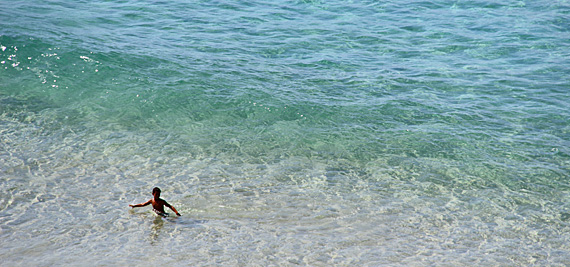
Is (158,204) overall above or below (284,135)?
above

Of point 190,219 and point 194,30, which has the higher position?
point 194,30

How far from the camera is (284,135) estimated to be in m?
12.1

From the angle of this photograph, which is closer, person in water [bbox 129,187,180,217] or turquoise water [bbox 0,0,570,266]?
turquoise water [bbox 0,0,570,266]

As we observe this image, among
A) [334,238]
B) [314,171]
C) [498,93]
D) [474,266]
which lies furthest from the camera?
[498,93]

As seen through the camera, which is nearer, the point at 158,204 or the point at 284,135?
the point at 158,204

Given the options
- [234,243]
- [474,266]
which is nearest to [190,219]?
[234,243]

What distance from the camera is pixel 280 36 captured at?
17844 mm

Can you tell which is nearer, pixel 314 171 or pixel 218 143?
pixel 314 171

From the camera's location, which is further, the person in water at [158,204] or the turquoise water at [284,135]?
the person in water at [158,204]

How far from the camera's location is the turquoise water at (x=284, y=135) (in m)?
8.07

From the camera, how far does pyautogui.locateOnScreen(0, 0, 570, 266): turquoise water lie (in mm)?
8070

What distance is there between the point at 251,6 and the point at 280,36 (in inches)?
158

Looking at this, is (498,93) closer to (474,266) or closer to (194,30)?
(474,266)

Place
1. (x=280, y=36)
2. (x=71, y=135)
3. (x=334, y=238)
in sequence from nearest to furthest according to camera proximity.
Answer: (x=334, y=238) → (x=71, y=135) → (x=280, y=36)
